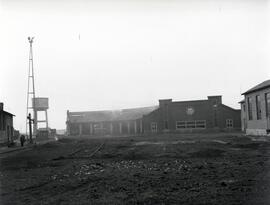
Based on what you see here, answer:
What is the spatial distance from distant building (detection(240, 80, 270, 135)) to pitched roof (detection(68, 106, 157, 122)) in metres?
31.0

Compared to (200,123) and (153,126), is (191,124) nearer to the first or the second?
(200,123)

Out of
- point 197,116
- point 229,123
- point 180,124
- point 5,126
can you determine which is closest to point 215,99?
point 197,116

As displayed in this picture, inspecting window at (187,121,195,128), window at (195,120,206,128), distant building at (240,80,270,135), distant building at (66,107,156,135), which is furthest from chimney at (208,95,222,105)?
distant building at (240,80,270,135)

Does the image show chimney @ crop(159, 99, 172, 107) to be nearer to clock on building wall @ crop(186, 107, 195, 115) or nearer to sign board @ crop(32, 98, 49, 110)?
clock on building wall @ crop(186, 107, 195, 115)

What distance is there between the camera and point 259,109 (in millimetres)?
31328

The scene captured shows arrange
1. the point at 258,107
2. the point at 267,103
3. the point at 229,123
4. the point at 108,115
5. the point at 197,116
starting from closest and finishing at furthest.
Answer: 1. the point at 267,103
2. the point at 258,107
3. the point at 229,123
4. the point at 197,116
5. the point at 108,115

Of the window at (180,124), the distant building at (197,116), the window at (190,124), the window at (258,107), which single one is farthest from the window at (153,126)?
the window at (258,107)

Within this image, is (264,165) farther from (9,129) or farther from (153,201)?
(9,129)

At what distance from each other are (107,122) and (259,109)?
3940cm

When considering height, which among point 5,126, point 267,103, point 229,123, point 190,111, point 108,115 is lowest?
point 229,123

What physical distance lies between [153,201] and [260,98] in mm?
27198

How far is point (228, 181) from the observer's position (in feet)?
28.6

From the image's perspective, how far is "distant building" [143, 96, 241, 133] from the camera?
53031 millimetres

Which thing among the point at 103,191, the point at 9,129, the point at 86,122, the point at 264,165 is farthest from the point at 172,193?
the point at 86,122
